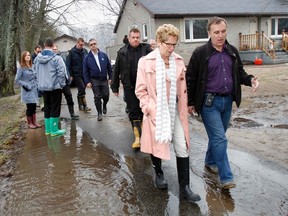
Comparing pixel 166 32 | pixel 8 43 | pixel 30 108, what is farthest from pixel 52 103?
pixel 8 43

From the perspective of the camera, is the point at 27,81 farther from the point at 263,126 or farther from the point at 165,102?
the point at 263,126

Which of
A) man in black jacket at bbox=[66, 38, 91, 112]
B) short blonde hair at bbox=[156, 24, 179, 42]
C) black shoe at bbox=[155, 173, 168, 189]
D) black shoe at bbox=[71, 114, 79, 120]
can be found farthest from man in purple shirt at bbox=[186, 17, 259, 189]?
man in black jacket at bbox=[66, 38, 91, 112]

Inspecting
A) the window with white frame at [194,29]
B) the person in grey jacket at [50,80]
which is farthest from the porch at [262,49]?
the person in grey jacket at [50,80]

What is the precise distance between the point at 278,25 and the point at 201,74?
2614cm

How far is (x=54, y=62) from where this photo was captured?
6.86 m

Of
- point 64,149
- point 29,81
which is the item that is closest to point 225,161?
point 64,149

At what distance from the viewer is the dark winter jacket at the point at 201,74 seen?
3936mm

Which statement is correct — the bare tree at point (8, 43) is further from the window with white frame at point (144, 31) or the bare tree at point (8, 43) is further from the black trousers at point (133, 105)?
the window with white frame at point (144, 31)

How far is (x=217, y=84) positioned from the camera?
3918 mm

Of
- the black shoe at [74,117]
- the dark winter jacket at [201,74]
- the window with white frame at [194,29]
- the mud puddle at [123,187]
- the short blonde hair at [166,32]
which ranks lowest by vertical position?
the mud puddle at [123,187]

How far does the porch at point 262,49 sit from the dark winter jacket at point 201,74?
68.4ft

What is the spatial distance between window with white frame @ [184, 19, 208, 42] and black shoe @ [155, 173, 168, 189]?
20.3 m

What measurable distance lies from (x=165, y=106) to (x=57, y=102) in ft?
13.0

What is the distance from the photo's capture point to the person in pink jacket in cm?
363
